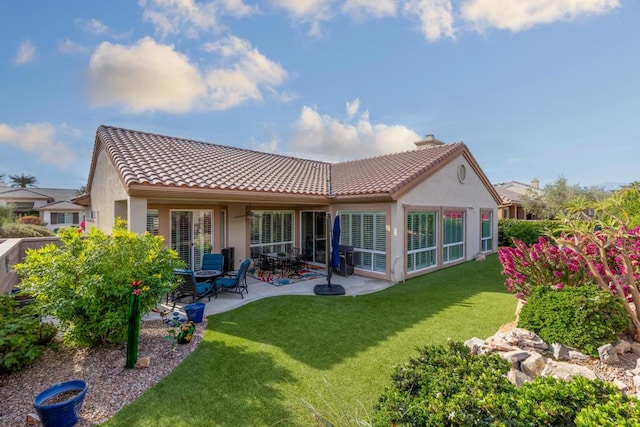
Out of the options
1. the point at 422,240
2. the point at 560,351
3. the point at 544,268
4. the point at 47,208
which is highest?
the point at 47,208

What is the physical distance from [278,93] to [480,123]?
12.4 metres

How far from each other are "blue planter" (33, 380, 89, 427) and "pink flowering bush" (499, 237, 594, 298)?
9191mm

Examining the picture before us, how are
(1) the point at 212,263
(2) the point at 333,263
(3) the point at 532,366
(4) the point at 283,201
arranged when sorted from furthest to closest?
(4) the point at 283,201 → (1) the point at 212,263 → (2) the point at 333,263 → (3) the point at 532,366

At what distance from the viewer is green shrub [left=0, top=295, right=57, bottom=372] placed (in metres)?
4.86

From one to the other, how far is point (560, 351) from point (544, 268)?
2554 millimetres

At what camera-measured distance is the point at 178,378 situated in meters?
5.05

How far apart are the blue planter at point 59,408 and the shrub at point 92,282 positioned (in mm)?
1337

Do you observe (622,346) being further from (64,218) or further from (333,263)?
(64,218)

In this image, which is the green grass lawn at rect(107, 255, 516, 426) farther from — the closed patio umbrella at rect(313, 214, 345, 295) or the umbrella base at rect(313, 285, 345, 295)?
the closed patio umbrella at rect(313, 214, 345, 295)

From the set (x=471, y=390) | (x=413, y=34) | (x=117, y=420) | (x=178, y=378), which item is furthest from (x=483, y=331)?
(x=413, y=34)

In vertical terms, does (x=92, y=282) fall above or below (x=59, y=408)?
above

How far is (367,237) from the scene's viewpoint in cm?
1309

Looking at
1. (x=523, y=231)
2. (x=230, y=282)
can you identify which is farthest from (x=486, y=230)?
(x=230, y=282)

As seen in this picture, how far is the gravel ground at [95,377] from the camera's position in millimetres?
4184
